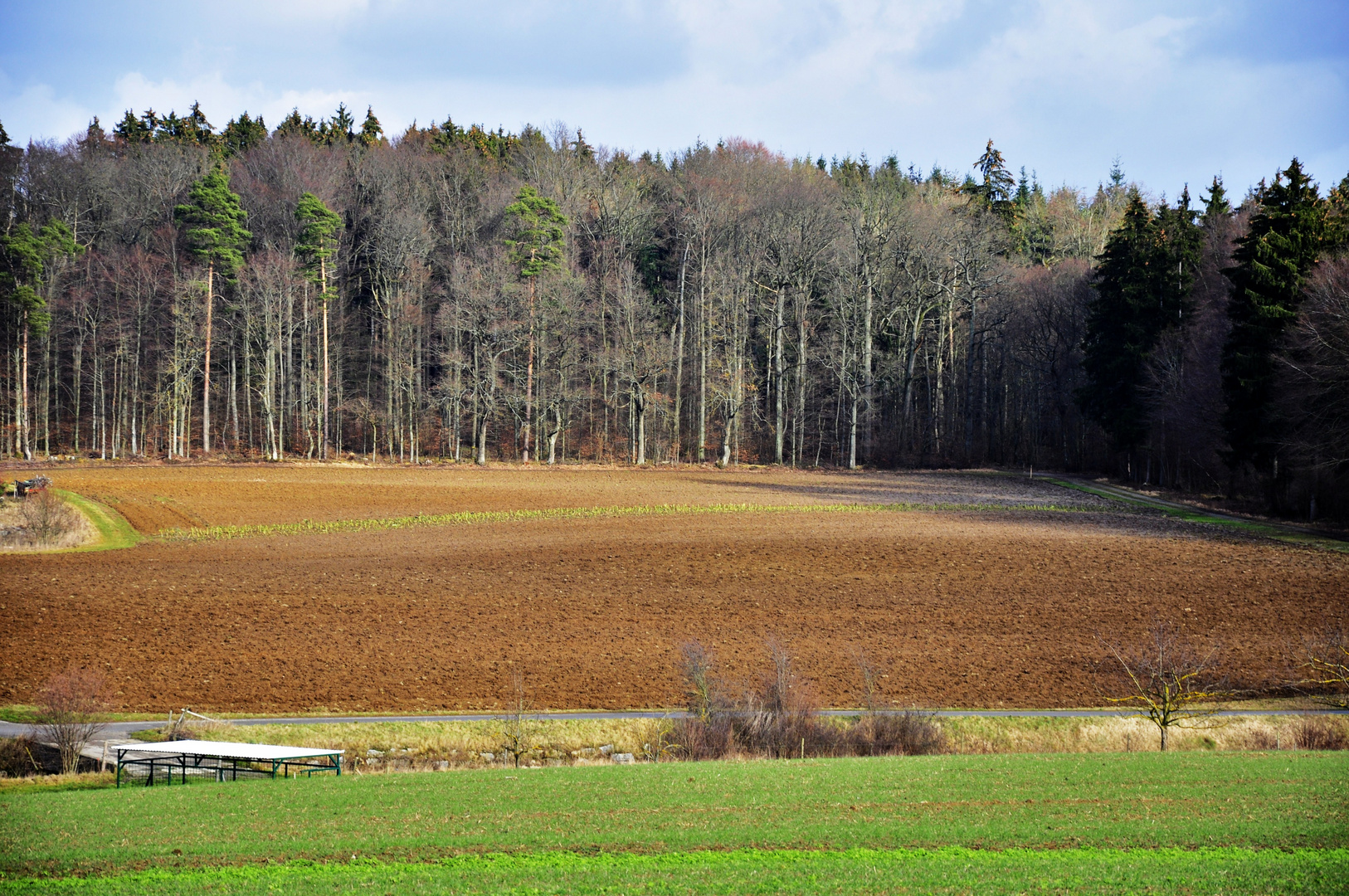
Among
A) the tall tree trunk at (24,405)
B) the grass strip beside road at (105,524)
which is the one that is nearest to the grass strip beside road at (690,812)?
the grass strip beside road at (105,524)

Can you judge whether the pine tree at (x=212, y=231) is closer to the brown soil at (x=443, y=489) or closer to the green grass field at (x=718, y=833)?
the brown soil at (x=443, y=489)

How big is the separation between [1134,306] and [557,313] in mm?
39237

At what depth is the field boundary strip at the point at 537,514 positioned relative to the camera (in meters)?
40.4

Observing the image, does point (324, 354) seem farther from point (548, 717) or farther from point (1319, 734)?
point (1319, 734)

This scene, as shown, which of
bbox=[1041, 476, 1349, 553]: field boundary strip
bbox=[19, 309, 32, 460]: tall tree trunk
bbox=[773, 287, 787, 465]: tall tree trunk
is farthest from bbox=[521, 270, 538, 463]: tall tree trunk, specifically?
bbox=[1041, 476, 1349, 553]: field boundary strip

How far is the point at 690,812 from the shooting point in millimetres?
10922

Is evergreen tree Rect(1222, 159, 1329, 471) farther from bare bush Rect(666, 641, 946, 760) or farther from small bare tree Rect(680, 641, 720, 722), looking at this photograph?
small bare tree Rect(680, 641, 720, 722)

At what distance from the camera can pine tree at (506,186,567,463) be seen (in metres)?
68.8

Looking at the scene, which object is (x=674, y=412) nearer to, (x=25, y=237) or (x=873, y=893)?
(x=25, y=237)

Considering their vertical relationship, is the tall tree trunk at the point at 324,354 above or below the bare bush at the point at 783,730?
above

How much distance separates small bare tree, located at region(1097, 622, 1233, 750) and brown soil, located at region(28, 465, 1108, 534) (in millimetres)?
26371

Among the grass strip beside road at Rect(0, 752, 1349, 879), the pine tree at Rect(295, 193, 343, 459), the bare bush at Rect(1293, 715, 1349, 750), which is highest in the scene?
the pine tree at Rect(295, 193, 343, 459)

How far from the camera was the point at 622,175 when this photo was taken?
281ft

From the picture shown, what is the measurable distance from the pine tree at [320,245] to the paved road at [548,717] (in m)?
49.9
